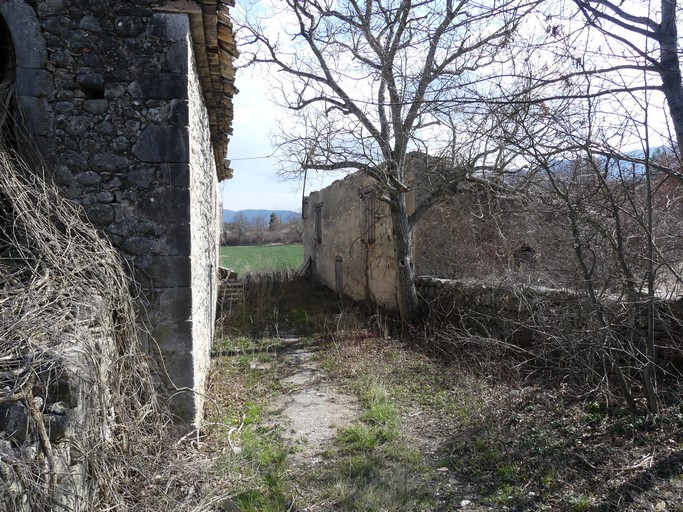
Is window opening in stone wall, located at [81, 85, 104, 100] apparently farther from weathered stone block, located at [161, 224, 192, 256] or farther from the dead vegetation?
weathered stone block, located at [161, 224, 192, 256]

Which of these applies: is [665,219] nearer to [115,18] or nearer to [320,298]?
[115,18]

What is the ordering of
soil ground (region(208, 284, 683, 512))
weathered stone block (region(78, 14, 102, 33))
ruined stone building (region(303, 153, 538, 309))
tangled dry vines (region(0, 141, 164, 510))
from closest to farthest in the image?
tangled dry vines (region(0, 141, 164, 510)), soil ground (region(208, 284, 683, 512)), weathered stone block (region(78, 14, 102, 33)), ruined stone building (region(303, 153, 538, 309))

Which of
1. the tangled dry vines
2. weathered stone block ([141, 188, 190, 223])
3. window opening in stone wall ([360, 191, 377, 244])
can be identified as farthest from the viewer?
window opening in stone wall ([360, 191, 377, 244])

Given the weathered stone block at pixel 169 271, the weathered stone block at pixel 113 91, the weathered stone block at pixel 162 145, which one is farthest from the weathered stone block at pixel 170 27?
the weathered stone block at pixel 169 271

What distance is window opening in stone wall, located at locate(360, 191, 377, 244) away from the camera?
11758 millimetres

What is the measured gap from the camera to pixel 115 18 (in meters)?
4.18

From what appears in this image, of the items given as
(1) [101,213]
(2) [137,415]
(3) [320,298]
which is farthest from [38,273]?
(3) [320,298]

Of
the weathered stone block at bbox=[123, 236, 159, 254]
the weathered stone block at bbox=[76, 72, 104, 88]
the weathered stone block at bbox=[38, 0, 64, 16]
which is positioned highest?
the weathered stone block at bbox=[38, 0, 64, 16]

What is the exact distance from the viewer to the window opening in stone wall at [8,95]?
4018 mm

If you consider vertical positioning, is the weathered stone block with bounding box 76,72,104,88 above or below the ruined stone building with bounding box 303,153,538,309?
above

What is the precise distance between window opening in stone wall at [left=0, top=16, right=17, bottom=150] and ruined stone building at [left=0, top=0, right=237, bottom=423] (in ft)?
0.06

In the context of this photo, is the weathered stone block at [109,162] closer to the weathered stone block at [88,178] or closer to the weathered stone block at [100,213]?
the weathered stone block at [88,178]

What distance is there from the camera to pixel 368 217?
12.0m

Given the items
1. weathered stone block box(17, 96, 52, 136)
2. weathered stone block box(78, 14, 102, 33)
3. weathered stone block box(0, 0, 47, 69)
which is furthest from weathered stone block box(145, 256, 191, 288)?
weathered stone block box(78, 14, 102, 33)
